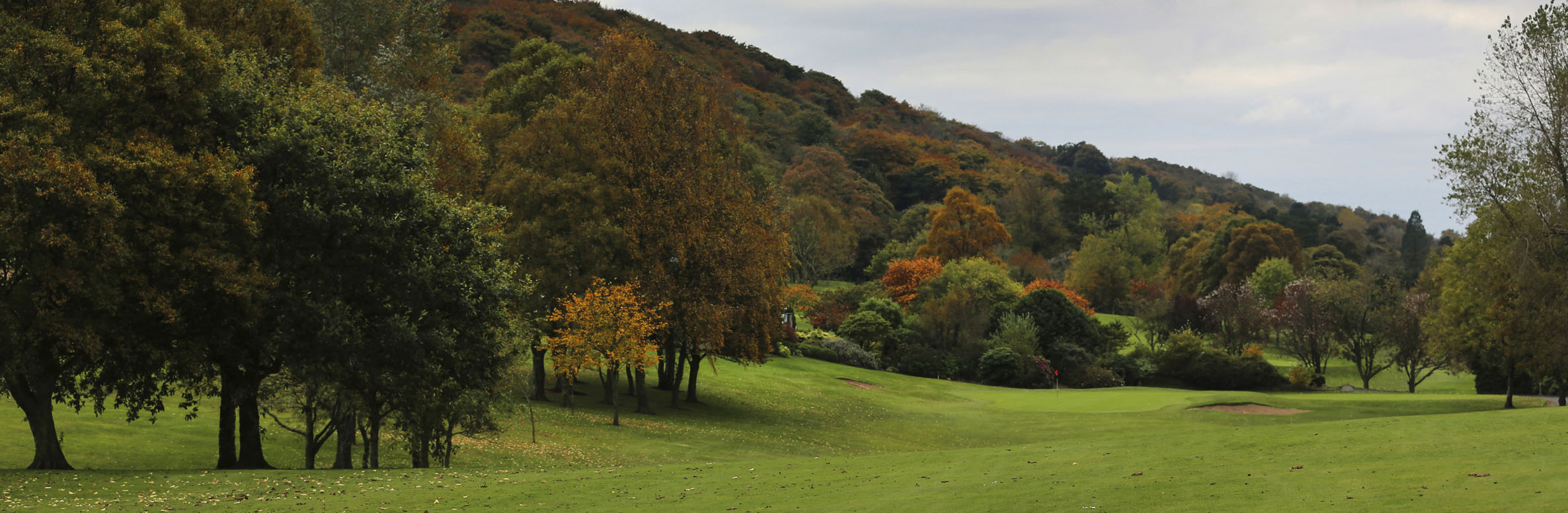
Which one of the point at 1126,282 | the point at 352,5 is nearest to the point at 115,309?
the point at 352,5

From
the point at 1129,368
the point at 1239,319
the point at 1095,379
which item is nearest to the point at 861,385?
the point at 1095,379

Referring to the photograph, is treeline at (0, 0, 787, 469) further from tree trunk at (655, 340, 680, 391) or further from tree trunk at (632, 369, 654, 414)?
tree trunk at (655, 340, 680, 391)

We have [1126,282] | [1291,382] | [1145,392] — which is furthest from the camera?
[1126,282]

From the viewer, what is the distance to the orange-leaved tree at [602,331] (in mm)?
31984

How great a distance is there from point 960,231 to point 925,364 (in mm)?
27368

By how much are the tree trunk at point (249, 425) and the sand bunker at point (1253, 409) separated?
115ft

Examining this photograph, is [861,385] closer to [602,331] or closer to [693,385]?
[693,385]

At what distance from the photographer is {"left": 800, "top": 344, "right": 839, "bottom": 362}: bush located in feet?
206

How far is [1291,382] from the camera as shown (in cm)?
5678

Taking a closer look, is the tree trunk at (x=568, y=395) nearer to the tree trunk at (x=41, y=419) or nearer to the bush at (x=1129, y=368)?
the tree trunk at (x=41, y=419)

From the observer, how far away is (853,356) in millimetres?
63281

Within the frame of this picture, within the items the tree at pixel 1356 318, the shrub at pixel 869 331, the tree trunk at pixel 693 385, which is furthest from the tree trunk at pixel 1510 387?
the shrub at pixel 869 331

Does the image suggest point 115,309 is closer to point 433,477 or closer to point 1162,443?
point 433,477

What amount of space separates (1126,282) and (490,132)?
7623 centimetres
